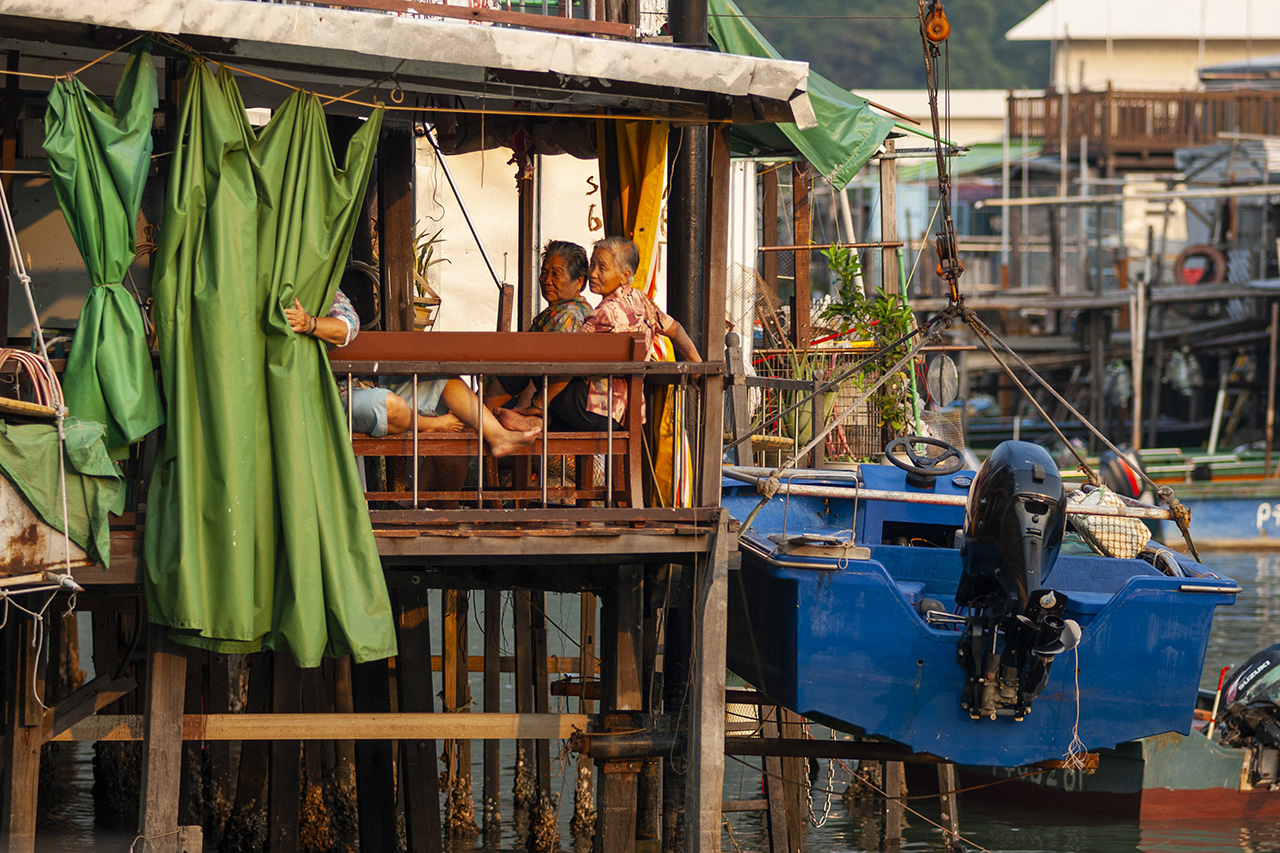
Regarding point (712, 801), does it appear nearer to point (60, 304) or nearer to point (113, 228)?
point (113, 228)

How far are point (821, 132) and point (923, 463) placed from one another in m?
2.55

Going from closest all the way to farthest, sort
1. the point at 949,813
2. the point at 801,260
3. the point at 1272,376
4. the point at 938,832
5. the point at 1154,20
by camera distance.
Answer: the point at 949,813
the point at 938,832
the point at 801,260
the point at 1272,376
the point at 1154,20

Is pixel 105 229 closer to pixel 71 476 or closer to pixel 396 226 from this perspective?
pixel 71 476

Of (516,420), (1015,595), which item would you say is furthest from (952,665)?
(516,420)

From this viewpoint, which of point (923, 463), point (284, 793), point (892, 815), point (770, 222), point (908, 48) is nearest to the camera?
point (284, 793)

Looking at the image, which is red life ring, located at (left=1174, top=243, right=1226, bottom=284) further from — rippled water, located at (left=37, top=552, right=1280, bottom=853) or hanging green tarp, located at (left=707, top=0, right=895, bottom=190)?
→ hanging green tarp, located at (left=707, top=0, right=895, bottom=190)

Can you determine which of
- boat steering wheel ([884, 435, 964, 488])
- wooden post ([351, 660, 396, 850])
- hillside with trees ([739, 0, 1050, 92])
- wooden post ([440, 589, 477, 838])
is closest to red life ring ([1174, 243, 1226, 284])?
boat steering wheel ([884, 435, 964, 488])

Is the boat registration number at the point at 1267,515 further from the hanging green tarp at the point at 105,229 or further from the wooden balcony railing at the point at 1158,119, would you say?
the hanging green tarp at the point at 105,229

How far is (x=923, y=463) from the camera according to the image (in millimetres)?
9734

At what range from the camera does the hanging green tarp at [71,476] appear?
610 cm

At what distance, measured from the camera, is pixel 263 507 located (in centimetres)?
646

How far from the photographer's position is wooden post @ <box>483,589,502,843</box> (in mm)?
10789

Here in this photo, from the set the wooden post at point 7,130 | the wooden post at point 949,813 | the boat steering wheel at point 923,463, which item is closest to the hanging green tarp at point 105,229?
the wooden post at point 7,130

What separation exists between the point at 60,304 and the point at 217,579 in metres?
3.73
